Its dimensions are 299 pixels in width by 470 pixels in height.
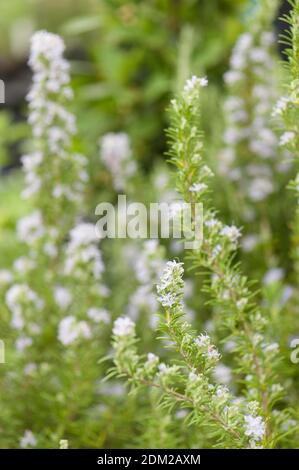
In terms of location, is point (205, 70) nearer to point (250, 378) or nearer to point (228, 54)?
point (228, 54)

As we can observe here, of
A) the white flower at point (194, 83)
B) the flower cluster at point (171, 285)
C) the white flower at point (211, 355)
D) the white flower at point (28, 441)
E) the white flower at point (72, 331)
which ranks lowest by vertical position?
the white flower at point (28, 441)

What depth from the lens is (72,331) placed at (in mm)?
953

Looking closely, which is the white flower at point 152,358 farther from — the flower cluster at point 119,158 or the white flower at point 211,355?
the flower cluster at point 119,158

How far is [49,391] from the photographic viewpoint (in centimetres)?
106

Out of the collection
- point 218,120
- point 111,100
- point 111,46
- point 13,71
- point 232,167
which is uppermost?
point 13,71

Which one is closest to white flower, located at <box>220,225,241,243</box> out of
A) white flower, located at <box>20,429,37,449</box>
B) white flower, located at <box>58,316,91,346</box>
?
white flower, located at <box>58,316,91,346</box>

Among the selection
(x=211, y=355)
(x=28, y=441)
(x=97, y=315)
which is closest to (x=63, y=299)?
(x=97, y=315)

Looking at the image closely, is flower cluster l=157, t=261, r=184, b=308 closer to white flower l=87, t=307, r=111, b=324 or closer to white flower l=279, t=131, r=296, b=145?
white flower l=279, t=131, r=296, b=145

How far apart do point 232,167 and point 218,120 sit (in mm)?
267

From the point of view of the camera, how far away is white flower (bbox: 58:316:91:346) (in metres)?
0.94

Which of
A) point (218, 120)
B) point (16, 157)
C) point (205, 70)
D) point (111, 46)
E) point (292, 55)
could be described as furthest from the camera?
point (16, 157)

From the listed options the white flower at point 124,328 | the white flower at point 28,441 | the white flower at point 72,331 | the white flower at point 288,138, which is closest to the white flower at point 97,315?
the white flower at point 72,331

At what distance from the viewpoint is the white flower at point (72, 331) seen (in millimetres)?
941

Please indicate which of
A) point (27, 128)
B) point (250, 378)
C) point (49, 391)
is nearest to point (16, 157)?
point (27, 128)
